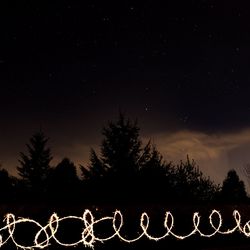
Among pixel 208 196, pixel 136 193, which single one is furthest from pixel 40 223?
pixel 208 196

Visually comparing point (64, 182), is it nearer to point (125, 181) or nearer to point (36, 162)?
point (125, 181)

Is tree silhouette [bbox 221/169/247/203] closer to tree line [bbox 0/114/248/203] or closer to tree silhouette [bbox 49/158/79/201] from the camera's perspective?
tree line [bbox 0/114/248/203]

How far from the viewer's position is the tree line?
65.5ft

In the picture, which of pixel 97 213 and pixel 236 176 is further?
pixel 236 176

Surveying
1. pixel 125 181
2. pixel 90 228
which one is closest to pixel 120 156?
pixel 125 181

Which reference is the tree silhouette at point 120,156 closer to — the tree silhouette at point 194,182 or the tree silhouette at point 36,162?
the tree silhouette at point 194,182

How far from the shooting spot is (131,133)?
27141mm

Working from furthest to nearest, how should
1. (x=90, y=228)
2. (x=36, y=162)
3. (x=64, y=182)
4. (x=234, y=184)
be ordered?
(x=36, y=162) < (x=234, y=184) < (x=64, y=182) < (x=90, y=228)

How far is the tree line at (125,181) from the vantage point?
19953 mm

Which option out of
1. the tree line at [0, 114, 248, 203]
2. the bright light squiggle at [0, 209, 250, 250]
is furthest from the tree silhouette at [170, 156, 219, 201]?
the bright light squiggle at [0, 209, 250, 250]

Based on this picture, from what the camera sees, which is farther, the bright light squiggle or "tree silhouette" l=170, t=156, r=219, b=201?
"tree silhouette" l=170, t=156, r=219, b=201

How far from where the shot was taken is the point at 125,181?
2188cm

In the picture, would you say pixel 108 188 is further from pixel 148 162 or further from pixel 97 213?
pixel 97 213

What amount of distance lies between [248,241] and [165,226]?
9.66 feet
